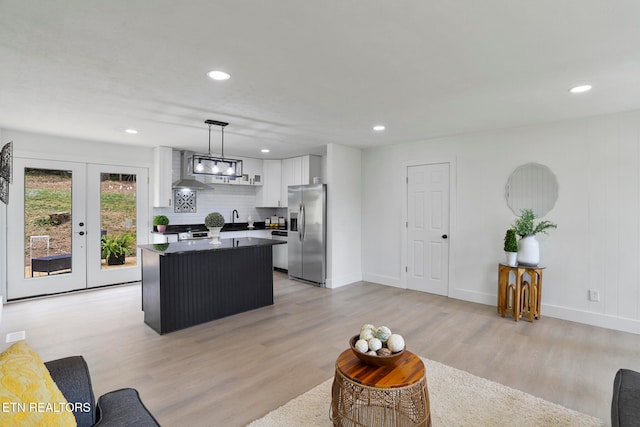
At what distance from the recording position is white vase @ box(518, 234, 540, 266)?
4.04 meters

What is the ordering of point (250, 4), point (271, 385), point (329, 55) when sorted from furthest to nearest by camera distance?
point (271, 385), point (329, 55), point (250, 4)

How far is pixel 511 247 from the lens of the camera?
411 centimetres

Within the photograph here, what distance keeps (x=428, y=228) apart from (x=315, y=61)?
3.68 m

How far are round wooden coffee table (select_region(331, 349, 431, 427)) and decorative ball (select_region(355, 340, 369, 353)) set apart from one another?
9 cm

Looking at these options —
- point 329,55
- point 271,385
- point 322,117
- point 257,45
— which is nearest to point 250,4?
point 257,45

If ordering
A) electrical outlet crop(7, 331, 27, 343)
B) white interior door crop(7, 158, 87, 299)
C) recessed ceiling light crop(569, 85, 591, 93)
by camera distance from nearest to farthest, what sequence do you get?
recessed ceiling light crop(569, 85, 591, 93) → electrical outlet crop(7, 331, 27, 343) → white interior door crop(7, 158, 87, 299)

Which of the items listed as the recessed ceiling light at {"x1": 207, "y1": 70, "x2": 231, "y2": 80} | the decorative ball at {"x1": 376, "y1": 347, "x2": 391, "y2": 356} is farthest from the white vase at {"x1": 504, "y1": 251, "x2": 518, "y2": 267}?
the recessed ceiling light at {"x1": 207, "y1": 70, "x2": 231, "y2": 80}

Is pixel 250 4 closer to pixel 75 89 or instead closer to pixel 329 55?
pixel 329 55

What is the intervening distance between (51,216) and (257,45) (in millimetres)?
4753

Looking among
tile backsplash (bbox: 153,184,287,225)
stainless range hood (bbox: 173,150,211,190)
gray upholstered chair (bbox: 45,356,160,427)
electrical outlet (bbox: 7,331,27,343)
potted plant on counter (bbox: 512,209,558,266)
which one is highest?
stainless range hood (bbox: 173,150,211,190)

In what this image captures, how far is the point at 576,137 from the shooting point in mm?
3998

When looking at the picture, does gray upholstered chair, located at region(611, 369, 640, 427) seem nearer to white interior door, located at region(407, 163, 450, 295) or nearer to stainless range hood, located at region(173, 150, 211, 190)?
white interior door, located at region(407, 163, 450, 295)

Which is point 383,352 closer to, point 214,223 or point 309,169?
point 214,223

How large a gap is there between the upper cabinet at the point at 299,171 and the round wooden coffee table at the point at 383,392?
16.3ft
